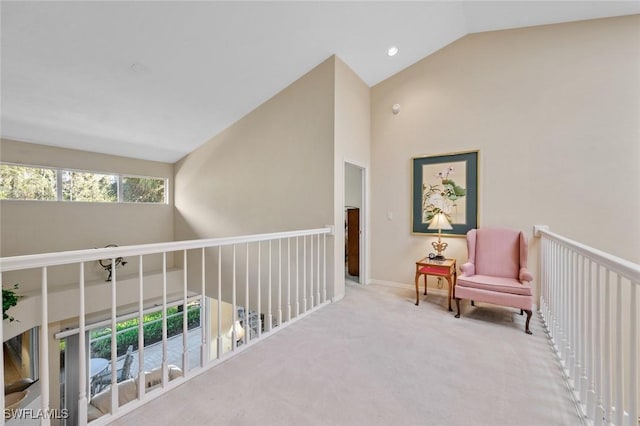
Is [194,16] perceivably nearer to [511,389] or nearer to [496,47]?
[496,47]

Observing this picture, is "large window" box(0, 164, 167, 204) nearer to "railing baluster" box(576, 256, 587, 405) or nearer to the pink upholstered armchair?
the pink upholstered armchair

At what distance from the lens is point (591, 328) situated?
1651mm

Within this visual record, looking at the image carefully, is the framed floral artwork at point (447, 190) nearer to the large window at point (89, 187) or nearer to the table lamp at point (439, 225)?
the table lamp at point (439, 225)

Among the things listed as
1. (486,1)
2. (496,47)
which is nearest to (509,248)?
(496,47)

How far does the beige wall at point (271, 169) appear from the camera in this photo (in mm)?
3770

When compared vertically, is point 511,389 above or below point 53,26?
below

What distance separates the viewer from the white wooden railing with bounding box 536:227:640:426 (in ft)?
3.87

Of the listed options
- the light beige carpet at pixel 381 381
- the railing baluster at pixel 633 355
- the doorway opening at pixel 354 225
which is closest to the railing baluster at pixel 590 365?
the light beige carpet at pixel 381 381

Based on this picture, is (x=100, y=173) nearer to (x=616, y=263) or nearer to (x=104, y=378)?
Answer: (x=104, y=378)

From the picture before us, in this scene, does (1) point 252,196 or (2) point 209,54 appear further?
(1) point 252,196

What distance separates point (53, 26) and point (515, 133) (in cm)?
504

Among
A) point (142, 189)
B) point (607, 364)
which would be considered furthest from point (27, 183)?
point (607, 364)

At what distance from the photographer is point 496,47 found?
370cm

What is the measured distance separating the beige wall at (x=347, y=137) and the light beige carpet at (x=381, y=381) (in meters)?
1.18
